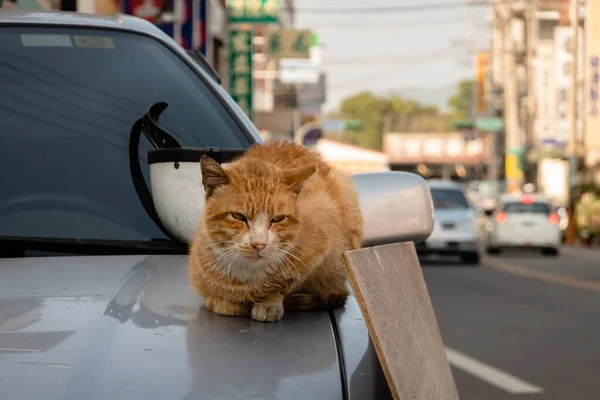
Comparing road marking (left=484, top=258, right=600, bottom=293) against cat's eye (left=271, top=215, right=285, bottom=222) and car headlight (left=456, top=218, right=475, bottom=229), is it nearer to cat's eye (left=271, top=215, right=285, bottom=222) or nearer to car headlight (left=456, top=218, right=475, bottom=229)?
car headlight (left=456, top=218, right=475, bottom=229)

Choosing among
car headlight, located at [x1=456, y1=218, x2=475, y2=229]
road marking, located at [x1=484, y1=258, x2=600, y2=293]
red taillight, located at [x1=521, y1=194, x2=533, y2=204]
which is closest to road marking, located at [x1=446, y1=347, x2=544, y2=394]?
road marking, located at [x1=484, y1=258, x2=600, y2=293]

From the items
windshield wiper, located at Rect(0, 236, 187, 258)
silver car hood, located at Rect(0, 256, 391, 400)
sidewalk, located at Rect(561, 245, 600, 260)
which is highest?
windshield wiper, located at Rect(0, 236, 187, 258)

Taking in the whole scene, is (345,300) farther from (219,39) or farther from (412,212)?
(219,39)

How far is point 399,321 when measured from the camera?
7.80 ft

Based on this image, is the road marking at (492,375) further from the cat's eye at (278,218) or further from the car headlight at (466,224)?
the car headlight at (466,224)

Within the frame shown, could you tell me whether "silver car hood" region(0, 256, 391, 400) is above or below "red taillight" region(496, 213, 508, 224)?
above

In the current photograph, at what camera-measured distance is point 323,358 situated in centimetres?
224

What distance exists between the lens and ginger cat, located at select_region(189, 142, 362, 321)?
254 cm

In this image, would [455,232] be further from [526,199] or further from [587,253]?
[587,253]

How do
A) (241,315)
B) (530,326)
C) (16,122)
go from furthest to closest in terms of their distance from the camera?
1. (530,326)
2. (16,122)
3. (241,315)

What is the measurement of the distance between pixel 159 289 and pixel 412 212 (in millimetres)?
795

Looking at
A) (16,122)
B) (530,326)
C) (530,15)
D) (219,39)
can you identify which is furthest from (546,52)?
(16,122)

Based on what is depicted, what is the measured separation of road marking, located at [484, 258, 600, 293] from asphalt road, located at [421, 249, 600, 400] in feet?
0.06

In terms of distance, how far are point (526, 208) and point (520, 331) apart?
21168 mm
